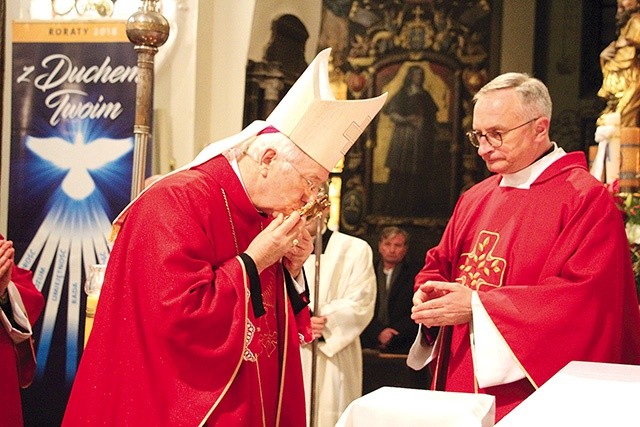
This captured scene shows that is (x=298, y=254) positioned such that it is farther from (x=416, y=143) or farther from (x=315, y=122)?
(x=416, y=143)

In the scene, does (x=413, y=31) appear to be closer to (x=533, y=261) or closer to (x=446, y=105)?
(x=446, y=105)

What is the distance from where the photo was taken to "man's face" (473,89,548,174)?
363 centimetres

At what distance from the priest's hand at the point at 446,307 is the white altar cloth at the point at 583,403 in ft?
5.97

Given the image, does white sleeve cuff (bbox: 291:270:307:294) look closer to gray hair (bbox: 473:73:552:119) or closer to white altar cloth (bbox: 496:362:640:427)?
gray hair (bbox: 473:73:552:119)

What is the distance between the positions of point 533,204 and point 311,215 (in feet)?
3.04

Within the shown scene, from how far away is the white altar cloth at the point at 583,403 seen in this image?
124 centimetres

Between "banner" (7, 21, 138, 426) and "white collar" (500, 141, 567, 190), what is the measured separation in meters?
3.02

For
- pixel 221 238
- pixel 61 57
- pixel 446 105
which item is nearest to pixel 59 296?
pixel 61 57

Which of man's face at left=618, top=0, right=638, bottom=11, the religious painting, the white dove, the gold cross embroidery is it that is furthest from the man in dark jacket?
the gold cross embroidery

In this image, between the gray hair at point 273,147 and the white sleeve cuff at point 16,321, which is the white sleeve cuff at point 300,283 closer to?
the gray hair at point 273,147

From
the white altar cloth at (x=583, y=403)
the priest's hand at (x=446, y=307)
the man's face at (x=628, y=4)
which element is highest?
the man's face at (x=628, y=4)

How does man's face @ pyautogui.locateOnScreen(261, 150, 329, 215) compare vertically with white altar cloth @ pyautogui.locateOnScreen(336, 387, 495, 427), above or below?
above

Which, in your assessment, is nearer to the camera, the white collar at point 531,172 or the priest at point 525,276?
the priest at point 525,276

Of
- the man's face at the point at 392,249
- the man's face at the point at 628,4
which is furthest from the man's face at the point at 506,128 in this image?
the man's face at the point at 392,249
